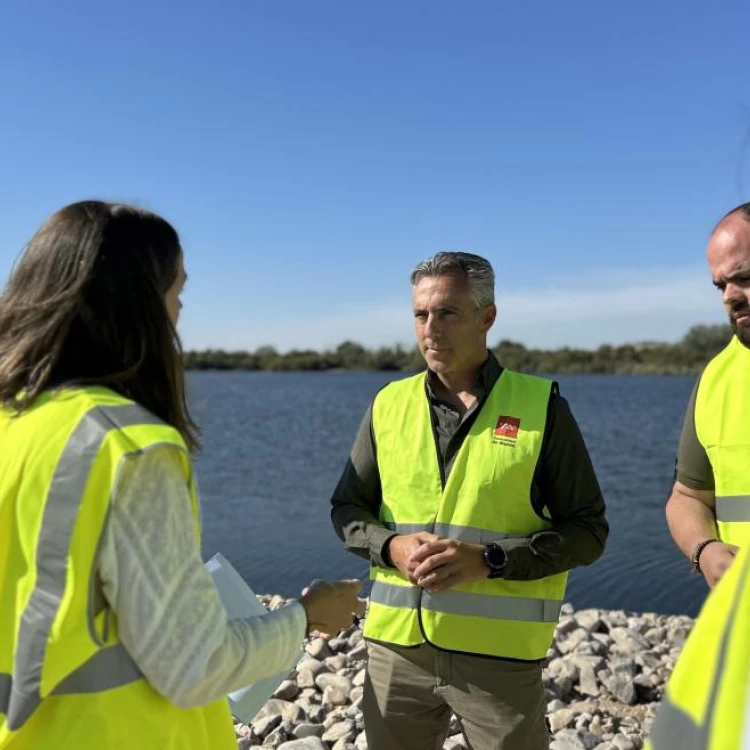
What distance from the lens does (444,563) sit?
263cm

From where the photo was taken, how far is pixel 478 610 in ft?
8.98

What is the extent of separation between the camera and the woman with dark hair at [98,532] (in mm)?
1414

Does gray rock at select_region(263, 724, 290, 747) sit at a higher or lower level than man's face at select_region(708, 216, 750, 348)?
lower

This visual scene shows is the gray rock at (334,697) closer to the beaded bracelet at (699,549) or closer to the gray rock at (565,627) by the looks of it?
the gray rock at (565,627)

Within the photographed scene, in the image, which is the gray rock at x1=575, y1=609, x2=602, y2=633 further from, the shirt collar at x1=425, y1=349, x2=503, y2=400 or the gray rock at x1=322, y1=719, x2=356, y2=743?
the shirt collar at x1=425, y1=349, x2=503, y2=400

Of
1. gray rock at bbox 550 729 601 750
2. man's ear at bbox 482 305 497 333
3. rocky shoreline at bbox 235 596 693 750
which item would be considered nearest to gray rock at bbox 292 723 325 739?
rocky shoreline at bbox 235 596 693 750

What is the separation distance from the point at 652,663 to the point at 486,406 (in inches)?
151

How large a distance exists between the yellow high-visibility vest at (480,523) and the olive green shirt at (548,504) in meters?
0.04

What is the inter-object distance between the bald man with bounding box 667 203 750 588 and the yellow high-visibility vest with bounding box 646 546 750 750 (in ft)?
5.27

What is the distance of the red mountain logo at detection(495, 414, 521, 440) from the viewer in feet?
9.20

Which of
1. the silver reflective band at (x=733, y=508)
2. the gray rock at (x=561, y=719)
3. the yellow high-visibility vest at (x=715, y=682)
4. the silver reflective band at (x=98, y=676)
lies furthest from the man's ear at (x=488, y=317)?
the gray rock at (x=561, y=719)

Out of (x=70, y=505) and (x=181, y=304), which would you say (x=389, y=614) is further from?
(x=70, y=505)

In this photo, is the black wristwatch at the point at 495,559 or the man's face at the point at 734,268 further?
the black wristwatch at the point at 495,559

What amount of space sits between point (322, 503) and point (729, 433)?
13.3 meters
